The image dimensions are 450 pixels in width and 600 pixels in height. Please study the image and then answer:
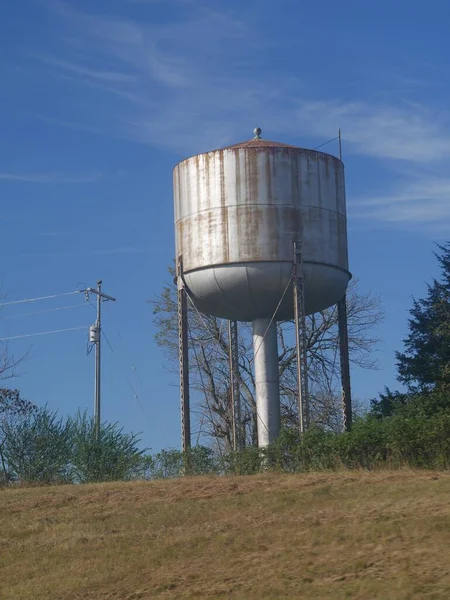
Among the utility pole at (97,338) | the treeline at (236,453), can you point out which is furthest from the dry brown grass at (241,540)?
the utility pole at (97,338)

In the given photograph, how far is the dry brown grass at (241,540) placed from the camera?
15.8m

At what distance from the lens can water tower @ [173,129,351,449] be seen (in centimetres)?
2747

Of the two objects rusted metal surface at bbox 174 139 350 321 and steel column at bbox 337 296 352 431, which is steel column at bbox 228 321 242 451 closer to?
rusted metal surface at bbox 174 139 350 321

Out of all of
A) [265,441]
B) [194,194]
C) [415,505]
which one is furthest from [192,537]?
[194,194]

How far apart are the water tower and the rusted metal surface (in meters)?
0.03

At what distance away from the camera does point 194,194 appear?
28.4 metres

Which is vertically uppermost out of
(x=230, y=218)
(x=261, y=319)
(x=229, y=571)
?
(x=230, y=218)

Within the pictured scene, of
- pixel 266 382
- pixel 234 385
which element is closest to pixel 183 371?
pixel 266 382

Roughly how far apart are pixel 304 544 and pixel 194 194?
506 inches

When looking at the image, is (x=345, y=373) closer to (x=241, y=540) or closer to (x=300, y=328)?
(x=300, y=328)

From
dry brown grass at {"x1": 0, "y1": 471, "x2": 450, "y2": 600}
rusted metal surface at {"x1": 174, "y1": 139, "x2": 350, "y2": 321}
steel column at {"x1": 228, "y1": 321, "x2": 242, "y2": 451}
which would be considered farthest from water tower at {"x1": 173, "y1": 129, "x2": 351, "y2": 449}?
dry brown grass at {"x1": 0, "y1": 471, "x2": 450, "y2": 600}

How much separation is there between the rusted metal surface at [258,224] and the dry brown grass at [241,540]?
560 cm

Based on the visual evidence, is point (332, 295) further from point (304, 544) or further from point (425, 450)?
point (304, 544)

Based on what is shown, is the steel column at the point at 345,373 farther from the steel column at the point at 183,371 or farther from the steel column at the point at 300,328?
the steel column at the point at 183,371
